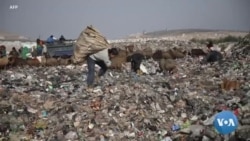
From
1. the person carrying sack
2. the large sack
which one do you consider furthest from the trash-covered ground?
the large sack

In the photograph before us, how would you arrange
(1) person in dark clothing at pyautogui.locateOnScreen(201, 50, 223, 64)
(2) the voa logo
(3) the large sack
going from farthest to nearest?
(1) person in dark clothing at pyautogui.locateOnScreen(201, 50, 223, 64) → (3) the large sack → (2) the voa logo

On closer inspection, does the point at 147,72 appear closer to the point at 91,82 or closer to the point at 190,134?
the point at 91,82

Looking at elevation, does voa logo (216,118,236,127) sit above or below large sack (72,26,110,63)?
below

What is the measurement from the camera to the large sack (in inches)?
310

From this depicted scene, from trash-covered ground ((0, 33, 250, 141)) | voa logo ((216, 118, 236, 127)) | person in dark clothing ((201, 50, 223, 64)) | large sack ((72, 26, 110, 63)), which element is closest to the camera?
voa logo ((216, 118, 236, 127))

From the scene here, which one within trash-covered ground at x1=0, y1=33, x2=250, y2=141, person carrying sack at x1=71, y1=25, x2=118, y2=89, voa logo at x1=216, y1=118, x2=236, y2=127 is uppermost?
person carrying sack at x1=71, y1=25, x2=118, y2=89

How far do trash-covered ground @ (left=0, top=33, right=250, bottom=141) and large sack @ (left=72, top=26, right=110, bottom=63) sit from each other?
69 centimetres

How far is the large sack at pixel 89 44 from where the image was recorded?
25.8 feet

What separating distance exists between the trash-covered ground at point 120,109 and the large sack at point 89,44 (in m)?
0.69

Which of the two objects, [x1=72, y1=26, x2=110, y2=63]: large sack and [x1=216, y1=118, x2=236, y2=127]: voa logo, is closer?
[x1=216, y1=118, x2=236, y2=127]: voa logo

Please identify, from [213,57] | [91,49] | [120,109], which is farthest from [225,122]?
[213,57]

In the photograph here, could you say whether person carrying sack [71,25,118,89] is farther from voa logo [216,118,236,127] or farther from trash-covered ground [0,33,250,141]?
voa logo [216,118,236,127]

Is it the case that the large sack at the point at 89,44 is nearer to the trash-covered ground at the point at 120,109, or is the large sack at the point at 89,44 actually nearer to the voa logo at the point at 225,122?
the trash-covered ground at the point at 120,109

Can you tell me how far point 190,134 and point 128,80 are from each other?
3943mm
